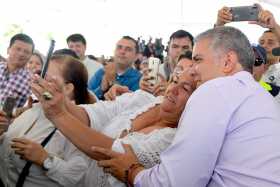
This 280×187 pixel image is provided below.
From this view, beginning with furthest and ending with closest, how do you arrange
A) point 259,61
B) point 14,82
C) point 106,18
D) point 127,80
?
point 106,18 → point 14,82 → point 127,80 → point 259,61

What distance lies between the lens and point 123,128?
5.05 feet

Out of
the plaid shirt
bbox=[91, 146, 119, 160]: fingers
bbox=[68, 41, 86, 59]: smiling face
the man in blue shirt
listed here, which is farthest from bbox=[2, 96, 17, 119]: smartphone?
bbox=[68, 41, 86, 59]: smiling face

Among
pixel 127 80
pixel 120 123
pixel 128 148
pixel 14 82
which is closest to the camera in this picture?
pixel 128 148

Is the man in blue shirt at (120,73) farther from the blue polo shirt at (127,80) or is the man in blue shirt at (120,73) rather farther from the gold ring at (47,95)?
the gold ring at (47,95)

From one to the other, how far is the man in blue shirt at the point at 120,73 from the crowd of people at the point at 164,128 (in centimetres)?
81

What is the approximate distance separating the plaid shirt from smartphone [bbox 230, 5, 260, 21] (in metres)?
1.77

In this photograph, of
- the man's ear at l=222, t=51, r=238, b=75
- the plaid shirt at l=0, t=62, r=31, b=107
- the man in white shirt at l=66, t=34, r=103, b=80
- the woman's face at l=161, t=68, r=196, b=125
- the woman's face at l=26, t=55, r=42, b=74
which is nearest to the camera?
the man's ear at l=222, t=51, r=238, b=75

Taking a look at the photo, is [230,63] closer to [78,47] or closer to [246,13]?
[246,13]

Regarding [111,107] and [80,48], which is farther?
[80,48]

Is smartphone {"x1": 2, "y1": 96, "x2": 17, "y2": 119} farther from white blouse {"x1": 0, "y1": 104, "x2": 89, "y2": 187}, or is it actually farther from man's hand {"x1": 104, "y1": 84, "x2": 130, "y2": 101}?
man's hand {"x1": 104, "y1": 84, "x2": 130, "y2": 101}

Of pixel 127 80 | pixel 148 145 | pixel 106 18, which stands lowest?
pixel 106 18

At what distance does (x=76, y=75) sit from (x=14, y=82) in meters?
1.71

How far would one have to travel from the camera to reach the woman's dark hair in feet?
5.57

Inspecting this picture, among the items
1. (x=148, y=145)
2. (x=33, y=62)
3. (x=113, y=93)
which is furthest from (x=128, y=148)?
(x=33, y=62)
